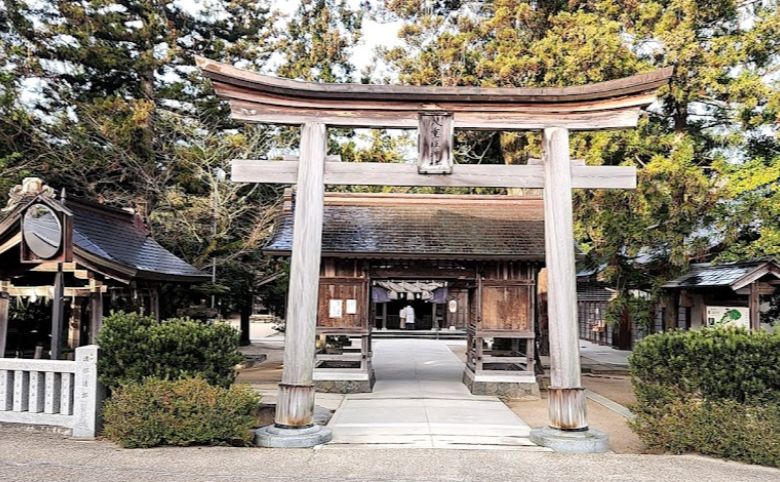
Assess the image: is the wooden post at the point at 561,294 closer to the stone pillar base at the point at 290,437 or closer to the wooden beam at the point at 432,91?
the wooden beam at the point at 432,91

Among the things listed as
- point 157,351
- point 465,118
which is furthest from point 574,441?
point 157,351

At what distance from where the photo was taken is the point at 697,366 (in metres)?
7.49

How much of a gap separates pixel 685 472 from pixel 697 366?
1.48 meters

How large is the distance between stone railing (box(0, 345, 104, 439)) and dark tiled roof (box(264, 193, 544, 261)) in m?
5.36

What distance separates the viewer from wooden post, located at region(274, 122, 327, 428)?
26.0 feet

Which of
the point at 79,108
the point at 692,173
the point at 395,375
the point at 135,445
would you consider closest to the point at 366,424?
the point at 135,445

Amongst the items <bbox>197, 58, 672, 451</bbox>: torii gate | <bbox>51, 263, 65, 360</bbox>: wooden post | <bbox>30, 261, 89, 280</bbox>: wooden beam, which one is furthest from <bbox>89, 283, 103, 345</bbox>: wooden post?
<bbox>197, 58, 672, 451</bbox>: torii gate

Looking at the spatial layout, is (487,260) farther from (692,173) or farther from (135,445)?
(135,445)

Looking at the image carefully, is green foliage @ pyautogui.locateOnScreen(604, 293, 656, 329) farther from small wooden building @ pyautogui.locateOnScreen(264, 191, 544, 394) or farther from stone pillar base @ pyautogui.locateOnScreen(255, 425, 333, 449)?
stone pillar base @ pyautogui.locateOnScreen(255, 425, 333, 449)

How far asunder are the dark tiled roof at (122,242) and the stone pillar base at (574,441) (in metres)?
7.82

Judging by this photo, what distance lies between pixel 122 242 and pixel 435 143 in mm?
8425

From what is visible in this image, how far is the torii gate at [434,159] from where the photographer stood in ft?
26.5

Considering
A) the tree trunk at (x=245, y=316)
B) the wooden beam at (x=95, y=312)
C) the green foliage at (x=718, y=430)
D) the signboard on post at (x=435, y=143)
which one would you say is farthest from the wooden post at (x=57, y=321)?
the tree trunk at (x=245, y=316)

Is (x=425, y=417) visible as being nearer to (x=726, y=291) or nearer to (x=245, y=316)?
(x=726, y=291)
